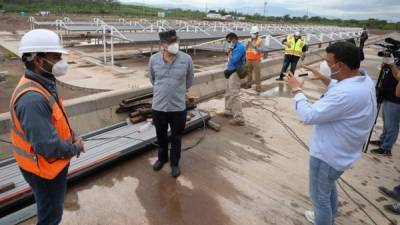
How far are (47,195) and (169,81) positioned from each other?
1.95 meters

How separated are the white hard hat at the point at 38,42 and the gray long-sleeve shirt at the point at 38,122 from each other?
0.17 metres

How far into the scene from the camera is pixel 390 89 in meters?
4.27

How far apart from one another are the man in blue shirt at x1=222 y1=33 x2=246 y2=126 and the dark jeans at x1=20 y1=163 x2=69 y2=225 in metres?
4.05

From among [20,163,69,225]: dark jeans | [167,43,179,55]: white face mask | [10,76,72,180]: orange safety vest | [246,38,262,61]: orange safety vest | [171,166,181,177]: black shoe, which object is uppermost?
[167,43,179,55]: white face mask

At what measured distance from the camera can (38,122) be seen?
5.91 ft

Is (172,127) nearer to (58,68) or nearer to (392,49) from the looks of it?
(58,68)

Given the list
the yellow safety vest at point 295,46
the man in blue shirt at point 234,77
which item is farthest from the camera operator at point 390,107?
the yellow safety vest at point 295,46

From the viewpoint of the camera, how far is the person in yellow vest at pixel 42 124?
1812 millimetres

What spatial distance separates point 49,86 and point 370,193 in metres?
3.96

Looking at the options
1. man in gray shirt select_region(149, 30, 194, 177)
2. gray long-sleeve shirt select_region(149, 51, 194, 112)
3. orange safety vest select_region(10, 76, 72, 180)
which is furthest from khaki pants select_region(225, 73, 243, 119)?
orange safety vest select_region(10, 76, 72, 180)

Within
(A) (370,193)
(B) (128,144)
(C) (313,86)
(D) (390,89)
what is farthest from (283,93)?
(B) (128,144)

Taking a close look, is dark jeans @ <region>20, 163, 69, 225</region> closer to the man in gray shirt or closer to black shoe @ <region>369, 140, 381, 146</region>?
the man in gray shirt

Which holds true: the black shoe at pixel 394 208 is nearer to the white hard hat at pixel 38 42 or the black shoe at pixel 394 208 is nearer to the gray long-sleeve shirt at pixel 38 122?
the gray long-sleeve shirt at pixel 38 122

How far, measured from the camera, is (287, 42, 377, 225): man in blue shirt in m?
2.09
